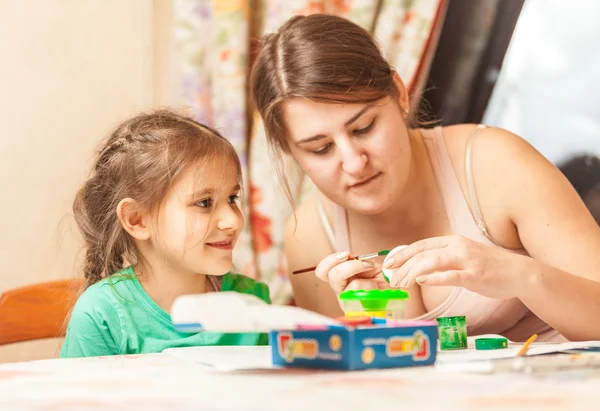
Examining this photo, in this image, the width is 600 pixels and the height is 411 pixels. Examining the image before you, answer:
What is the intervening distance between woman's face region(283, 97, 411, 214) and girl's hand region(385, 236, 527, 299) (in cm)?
36

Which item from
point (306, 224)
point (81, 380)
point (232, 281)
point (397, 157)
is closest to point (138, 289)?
point (232, 281)

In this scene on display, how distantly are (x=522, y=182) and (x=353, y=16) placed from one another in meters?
0.94

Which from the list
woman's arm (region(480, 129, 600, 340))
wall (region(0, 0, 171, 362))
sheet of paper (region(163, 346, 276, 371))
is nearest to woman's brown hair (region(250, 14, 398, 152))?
woman's arm (region(480, 129, 600, 340))

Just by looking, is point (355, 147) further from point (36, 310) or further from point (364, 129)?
point (36, 310)

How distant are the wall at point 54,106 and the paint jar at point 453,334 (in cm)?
131

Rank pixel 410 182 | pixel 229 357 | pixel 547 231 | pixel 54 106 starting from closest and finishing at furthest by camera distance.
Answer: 1. pixel 229 357
2. pixel 547 231
3. pixel 410 182
4. pixel 54 106

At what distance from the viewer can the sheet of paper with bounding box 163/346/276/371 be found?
765 millimetres

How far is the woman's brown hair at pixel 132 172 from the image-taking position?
140cm

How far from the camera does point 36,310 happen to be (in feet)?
5.23

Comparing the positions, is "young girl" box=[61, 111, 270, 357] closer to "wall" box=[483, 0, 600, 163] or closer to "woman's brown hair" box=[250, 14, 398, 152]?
"woman's brown hair" box=[250, 14, 398, 152]

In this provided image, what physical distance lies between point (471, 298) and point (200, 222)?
551mm

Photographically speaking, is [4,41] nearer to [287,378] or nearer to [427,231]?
[427,231]

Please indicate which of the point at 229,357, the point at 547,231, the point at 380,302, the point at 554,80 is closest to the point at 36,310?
the point at 229,357

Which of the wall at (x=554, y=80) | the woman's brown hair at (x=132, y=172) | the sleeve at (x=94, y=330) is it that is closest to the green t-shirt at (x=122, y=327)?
the sleeve at (x=94, y=330)
